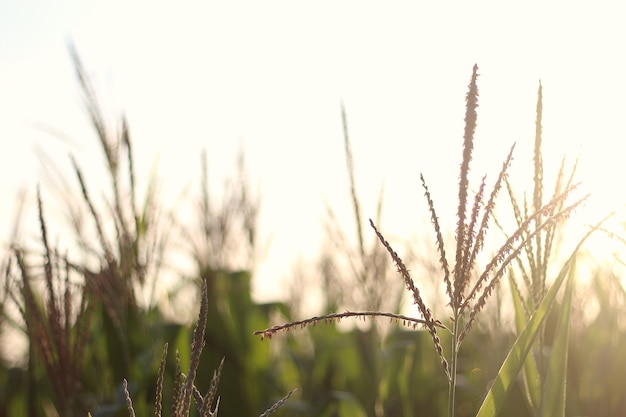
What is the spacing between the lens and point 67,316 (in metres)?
1.72

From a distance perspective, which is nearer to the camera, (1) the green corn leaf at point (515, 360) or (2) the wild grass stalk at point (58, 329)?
(1) the green corn leaf at point (515, 360)

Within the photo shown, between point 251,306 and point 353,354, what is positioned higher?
point 251,306

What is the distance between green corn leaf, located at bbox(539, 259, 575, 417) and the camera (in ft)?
4.16

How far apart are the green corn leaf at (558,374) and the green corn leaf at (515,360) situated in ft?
0.28

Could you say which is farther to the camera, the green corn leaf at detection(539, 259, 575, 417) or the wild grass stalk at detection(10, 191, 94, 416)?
the wild grass stalk at detection(10, 191, 94, 416)

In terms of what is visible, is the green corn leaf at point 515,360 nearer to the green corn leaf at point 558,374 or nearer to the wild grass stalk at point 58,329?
the green corn leaf at point 558,374

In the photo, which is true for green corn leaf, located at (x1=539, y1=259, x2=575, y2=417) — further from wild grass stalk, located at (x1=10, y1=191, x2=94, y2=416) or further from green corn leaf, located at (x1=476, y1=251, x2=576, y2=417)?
wild grass stalk, located at (x1=10, y1=191, x2=94, y2=416)

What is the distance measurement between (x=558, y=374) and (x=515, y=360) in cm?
13

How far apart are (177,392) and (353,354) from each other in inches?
103

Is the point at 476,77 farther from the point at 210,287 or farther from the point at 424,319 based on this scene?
the point at 210,287

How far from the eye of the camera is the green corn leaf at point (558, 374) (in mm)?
1268

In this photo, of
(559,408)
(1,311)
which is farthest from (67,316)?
(1,311)

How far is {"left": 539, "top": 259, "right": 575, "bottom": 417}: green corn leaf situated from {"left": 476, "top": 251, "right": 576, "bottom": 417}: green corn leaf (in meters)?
0.08

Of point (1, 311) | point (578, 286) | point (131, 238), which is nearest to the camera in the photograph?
point (131, 238)
